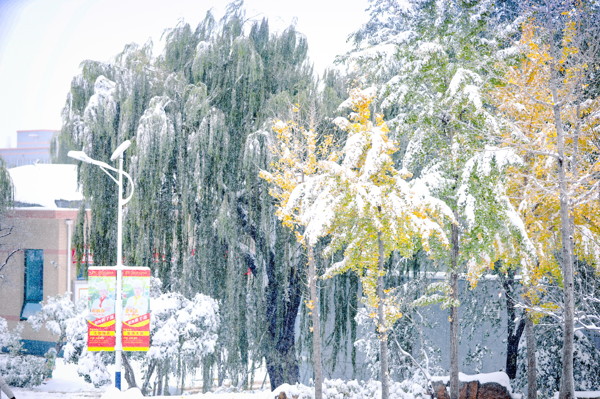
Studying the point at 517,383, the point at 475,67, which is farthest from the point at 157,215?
the point at 517,383

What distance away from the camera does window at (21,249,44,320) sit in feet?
84.2

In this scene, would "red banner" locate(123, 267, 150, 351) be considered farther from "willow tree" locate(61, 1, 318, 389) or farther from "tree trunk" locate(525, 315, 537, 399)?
"tree trunk" locate(525, 315, 537, 399)

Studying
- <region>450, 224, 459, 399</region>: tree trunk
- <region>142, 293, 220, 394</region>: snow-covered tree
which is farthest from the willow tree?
<region>450, 224, 459, 399</region>: tree trunk

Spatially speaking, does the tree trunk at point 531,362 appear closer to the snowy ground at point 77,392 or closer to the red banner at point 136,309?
the snowy ground at point 77,392

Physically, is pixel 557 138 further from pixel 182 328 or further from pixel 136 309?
pixel 182 328

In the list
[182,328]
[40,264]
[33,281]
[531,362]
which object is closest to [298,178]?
[182,328]

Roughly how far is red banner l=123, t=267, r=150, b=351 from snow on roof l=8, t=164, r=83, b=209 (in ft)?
45.8

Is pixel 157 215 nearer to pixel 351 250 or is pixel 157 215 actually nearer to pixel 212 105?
pixel 212 105

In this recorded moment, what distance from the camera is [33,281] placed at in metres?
25.9

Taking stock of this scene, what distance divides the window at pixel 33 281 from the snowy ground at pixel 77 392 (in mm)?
3103

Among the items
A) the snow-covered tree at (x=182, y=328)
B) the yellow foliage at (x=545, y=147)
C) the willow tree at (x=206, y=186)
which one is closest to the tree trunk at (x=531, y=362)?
the yellow foliage at (x=545, y=147)

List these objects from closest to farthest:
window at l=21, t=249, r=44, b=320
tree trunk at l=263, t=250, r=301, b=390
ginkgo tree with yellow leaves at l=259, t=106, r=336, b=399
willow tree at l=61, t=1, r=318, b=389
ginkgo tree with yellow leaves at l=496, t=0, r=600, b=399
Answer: ginkgo tree with yellow leaves at l=496, t=0, r=600, b=399 < ginkgo tree with yellow leaves at l=259, t=106, r=336, b=399 < willow tree at l=61, t=1, r=318, b=389 < tree trunk at l=263, t=250, r=301, b=390 < window at l=21, t=249, r=44, b=320

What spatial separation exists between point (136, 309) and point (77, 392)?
7.53 m

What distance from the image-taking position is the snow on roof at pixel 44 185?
26094mm
